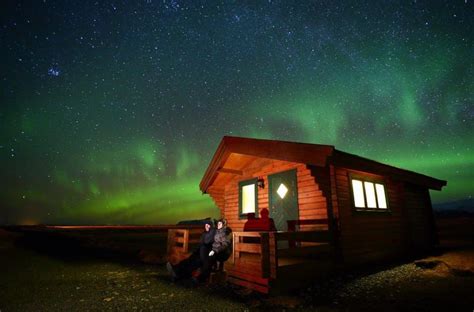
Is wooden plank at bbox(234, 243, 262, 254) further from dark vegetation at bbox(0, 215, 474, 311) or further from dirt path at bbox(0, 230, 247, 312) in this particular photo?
dirt path at bbox(0, 230, 247, 312)

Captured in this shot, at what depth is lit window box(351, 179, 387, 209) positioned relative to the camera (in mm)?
9547

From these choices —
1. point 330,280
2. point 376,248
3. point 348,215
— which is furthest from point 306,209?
point 376,248

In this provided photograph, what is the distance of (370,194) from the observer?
10.3 metres

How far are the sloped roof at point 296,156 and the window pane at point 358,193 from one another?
73cm

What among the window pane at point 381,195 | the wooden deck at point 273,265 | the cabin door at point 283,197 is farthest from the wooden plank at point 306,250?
the window pane at point 381,195

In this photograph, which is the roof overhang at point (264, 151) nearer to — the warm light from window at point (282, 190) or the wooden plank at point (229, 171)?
the wooden plank at point (229, 171)

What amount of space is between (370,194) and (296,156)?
14.8 ft

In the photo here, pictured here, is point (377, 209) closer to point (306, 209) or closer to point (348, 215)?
point (348, 215)

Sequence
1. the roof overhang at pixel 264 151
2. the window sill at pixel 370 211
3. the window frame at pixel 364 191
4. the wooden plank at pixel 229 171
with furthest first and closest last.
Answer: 1. the wooden plank at pixel 229 171
2. the window frame at pixel 364 191
3. the window sill at pixel 370 211
4. the roof overhang at pixel 264 151

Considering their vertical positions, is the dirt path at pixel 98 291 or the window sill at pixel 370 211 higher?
the window sill at pixel 370 211

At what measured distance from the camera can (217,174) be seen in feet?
41.5

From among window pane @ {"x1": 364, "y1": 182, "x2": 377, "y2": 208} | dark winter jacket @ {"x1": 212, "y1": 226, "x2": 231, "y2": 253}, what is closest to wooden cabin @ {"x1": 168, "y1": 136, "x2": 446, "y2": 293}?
window pane @ {"x1": 364, "y1": 182, "x2": 377, "y2": 208}

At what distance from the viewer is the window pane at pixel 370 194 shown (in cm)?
1005

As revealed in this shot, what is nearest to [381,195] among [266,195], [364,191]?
[364,191]
